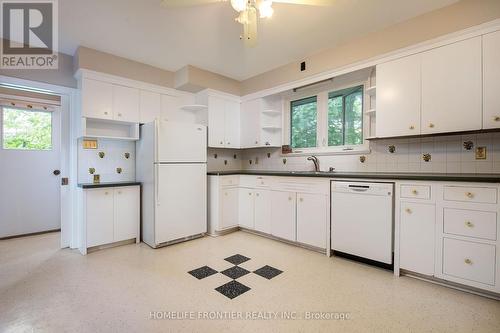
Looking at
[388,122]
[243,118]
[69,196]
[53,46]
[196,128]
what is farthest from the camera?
[243,118]

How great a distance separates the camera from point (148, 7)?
2.19 m

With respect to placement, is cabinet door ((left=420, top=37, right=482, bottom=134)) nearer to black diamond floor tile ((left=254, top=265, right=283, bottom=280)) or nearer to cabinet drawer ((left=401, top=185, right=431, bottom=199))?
cabinet drawer ((left=401, top=185, right=431, bottom=199))

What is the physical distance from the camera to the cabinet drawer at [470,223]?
1.78 meters

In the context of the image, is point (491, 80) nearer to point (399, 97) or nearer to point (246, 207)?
point (399, 97)

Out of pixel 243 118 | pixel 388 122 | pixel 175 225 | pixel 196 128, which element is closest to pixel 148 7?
pixel 196 128

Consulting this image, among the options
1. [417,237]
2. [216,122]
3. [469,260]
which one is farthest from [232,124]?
[469,260]

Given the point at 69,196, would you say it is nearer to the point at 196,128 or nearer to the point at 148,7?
the point at 196,128

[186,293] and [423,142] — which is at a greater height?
[423,142]

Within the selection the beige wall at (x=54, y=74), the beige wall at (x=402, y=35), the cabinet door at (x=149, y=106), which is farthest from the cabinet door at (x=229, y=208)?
the beige wall at (x=54, y=74)

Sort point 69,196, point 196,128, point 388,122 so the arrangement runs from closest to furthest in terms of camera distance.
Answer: point 388,122 → point 69,196 → point 196,128

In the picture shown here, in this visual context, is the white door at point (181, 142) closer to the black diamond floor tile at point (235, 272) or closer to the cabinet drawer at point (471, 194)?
the black diamond floor tile at point (235, 272)

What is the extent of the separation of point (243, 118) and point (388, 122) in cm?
233

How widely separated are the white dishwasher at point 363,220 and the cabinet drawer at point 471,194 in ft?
1.37

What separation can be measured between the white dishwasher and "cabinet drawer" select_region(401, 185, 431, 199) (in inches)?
4.1
